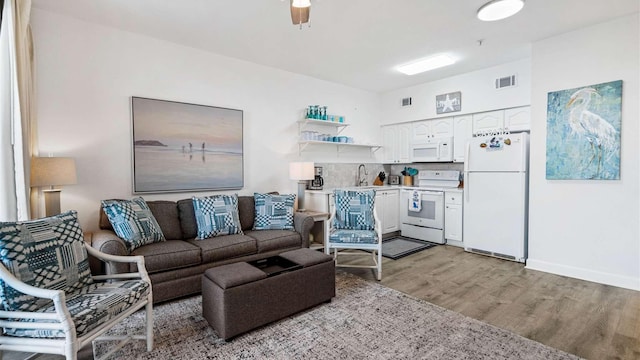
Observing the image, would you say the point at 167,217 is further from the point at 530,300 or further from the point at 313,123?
the point at 530,300

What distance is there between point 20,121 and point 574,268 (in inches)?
216

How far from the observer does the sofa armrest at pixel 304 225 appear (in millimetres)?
3678

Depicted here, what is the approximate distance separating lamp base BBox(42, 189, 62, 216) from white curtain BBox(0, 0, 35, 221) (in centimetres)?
24

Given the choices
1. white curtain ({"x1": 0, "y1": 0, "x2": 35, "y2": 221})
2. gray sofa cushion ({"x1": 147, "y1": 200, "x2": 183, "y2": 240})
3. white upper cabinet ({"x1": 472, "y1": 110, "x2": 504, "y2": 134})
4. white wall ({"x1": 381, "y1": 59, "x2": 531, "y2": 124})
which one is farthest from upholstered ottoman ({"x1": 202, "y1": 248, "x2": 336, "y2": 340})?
white wall ({"x1": 381, "y1": 59, "x2": 531, "y2": 124})

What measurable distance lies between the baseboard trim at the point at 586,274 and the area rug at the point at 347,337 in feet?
6.04

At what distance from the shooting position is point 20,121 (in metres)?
2.34

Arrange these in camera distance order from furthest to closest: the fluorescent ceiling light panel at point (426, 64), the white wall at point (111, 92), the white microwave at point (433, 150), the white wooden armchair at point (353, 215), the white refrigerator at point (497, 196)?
1. the white microwave at point (433, 150)
2. the fluorescent ceiling light panel at point (426, 64)
3. the white refrigerator at point (497, 196)
4. the white wooden armchair at point (353, 215)
5. the white wall at point (111, 92)

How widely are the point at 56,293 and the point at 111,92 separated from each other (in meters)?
2.47

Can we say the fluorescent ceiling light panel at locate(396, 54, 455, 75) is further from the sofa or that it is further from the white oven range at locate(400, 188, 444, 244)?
the sofa

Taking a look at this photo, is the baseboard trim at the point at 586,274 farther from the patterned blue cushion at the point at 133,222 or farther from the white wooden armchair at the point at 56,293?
the patterned blue cushion at the point at 133,222

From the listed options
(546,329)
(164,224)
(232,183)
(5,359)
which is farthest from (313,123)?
(5,359)

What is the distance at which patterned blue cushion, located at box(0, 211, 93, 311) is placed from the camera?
66.8 inches

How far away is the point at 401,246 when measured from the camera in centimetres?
481

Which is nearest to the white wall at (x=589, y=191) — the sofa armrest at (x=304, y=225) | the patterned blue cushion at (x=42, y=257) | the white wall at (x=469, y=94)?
the white wall at (x=469, y=94)
